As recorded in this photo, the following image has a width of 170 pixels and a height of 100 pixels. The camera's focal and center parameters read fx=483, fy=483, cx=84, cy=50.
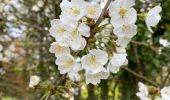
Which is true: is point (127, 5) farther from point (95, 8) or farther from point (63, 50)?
point (63, 50)

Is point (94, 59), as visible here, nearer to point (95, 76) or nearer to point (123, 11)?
point (95, 76)

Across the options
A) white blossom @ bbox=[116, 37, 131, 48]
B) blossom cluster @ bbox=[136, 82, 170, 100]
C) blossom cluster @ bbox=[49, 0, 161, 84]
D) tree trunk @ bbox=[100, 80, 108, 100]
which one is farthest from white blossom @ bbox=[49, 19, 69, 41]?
tree trunk @ bbox=[100, 80, 108, 100]

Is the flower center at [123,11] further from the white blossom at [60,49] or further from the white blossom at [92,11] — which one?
the white blossom at [60,49]

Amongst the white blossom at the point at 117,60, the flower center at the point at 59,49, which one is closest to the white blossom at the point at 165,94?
the white blossom at the point at 117,60

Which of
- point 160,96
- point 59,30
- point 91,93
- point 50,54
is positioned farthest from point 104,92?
point 59,30

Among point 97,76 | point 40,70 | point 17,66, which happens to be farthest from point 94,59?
point 17,66

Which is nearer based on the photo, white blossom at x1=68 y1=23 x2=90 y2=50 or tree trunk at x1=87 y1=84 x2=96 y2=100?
white blossom at x1=68 y1=23 x2=90 y2=50

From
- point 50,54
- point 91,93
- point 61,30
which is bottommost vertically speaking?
point 61,30

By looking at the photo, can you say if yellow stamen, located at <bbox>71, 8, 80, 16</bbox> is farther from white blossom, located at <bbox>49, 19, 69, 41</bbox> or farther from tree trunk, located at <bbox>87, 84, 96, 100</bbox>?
tree trunk, located at <bbox>87, 84, 96, 100</bbox>
